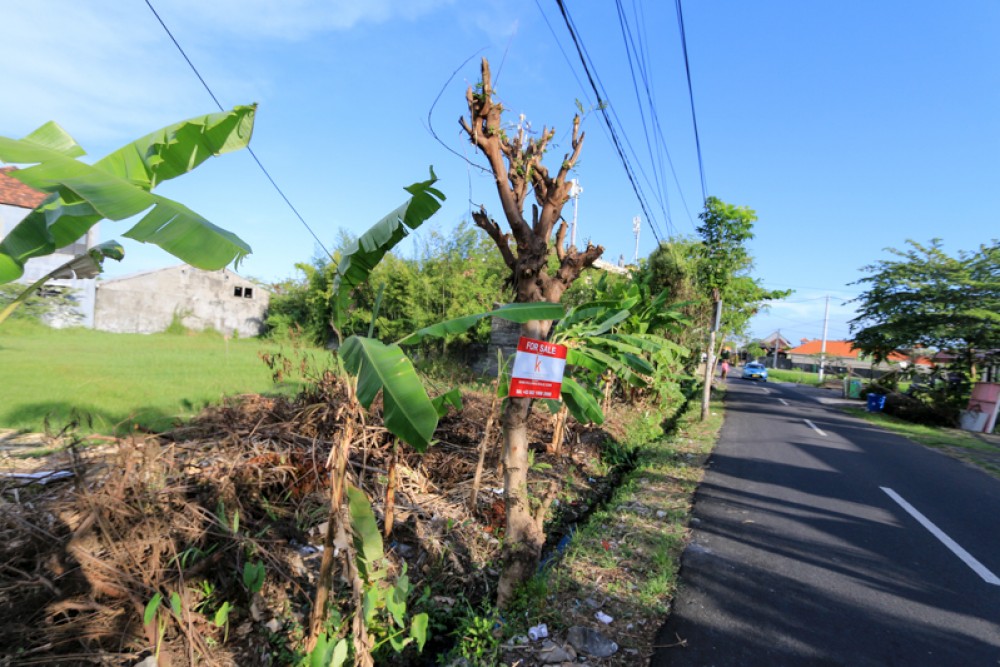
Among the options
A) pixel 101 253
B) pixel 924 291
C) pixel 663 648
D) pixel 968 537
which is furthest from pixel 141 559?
pixel 924 291

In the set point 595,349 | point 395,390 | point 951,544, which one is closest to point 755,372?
point 951,544

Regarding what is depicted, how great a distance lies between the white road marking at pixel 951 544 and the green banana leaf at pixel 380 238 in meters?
5.85

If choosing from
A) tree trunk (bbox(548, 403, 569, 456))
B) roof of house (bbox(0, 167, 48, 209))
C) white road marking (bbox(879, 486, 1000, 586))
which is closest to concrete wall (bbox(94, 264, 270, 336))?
roof of house (bbox(0, 167, 48, 209))

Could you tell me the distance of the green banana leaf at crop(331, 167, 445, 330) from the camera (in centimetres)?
342

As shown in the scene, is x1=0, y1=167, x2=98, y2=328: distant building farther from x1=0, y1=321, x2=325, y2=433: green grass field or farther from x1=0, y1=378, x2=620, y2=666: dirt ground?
x1=0, y1=378, x2=620, y2=666: dirt ground

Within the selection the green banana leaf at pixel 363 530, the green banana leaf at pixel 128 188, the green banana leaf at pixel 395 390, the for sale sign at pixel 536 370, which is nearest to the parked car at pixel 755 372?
the for sale sign at pixel 536 370

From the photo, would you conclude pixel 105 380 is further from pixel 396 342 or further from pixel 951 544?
pixel 951 544

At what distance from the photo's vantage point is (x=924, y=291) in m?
17.2

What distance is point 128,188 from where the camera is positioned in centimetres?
261

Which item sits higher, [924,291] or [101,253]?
[924,291]

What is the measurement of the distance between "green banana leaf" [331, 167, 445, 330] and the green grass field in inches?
95.2

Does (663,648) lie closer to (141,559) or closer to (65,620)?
(141,559)

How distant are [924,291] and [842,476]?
12978 mm

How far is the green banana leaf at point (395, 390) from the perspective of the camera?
269 cm
